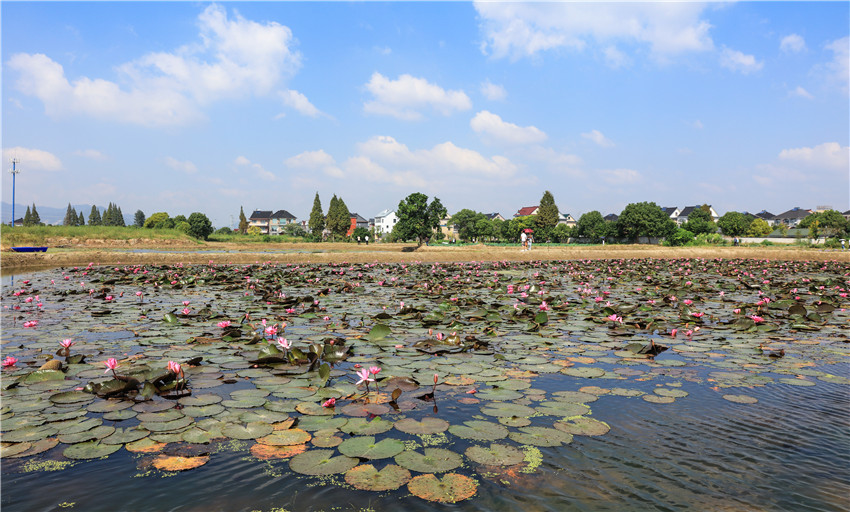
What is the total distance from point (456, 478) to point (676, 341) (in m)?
5.12

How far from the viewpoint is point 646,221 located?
253ft

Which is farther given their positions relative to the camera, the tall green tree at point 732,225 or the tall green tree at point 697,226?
the tall green tree at point 732,225

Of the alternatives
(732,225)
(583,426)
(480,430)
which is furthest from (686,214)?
(480,430)

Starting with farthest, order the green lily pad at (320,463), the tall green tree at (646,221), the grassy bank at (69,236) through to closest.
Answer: the tall green tree at (646,221) < the grassy bank at (69,236) < the green lily pad at (320,463)

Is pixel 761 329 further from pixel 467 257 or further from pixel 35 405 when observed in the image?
pixel 467 257

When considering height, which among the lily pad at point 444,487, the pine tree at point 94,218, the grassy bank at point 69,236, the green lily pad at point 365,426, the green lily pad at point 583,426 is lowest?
the green lily pad at point 583,426

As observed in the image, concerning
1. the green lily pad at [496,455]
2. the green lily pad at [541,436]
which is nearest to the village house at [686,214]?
the green lily pad at [541,436]

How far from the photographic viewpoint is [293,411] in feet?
12.2

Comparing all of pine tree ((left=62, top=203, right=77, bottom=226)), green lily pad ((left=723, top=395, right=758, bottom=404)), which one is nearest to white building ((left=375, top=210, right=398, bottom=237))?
pine tree ((left=62, top=203, right=77, bottom=226))

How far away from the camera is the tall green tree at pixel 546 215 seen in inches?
3787

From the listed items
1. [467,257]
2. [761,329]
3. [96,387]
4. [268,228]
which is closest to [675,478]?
[96,387]

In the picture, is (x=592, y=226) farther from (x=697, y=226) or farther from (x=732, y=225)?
(x=732, y=225)

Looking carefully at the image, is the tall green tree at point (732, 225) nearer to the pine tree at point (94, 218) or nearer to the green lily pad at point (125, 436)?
the green lily pad at point (125, 436)

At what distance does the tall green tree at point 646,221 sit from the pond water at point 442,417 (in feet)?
255
